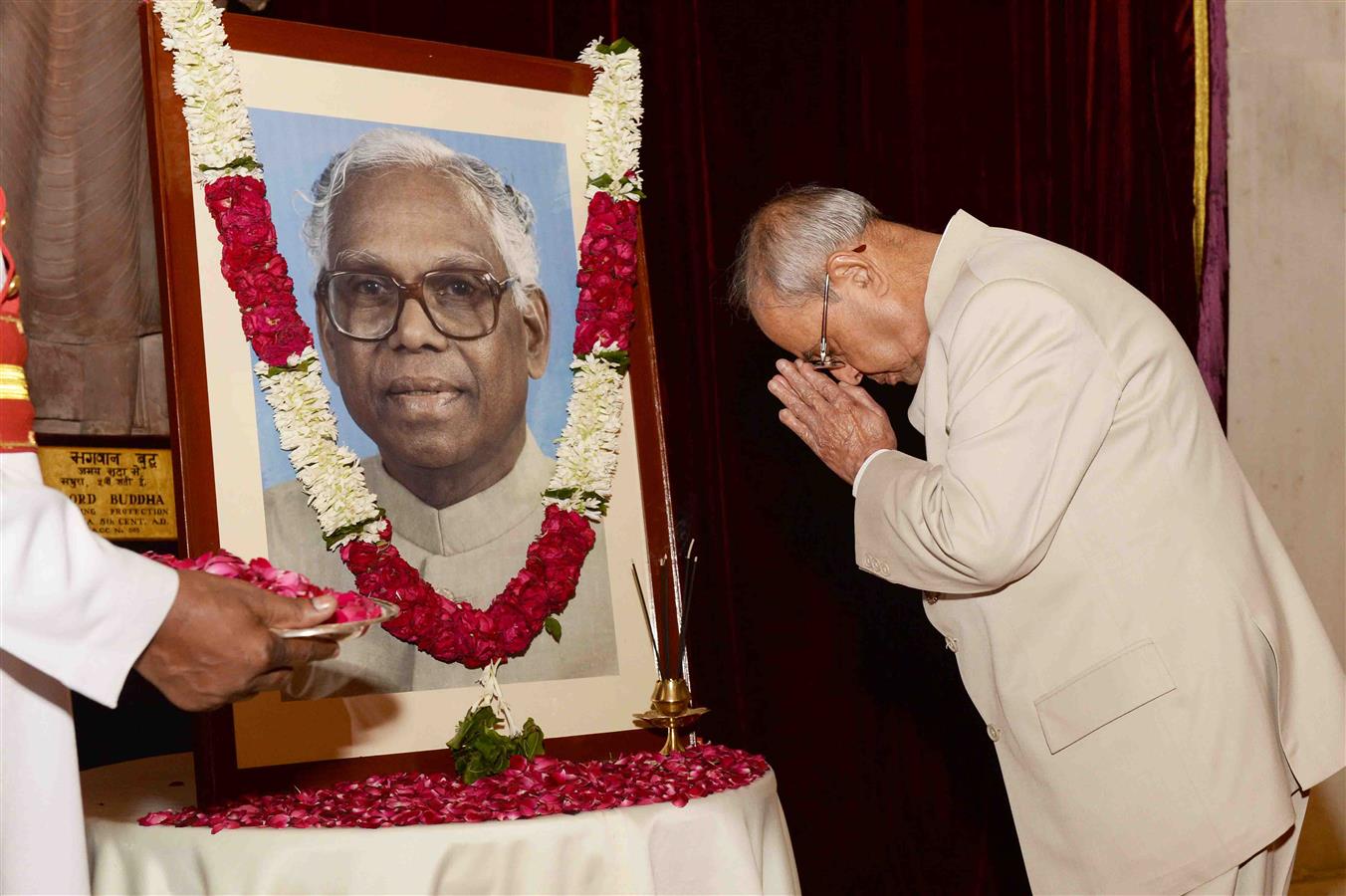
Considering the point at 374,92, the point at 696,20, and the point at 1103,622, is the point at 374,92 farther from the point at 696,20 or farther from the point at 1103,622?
the point at 1103,622

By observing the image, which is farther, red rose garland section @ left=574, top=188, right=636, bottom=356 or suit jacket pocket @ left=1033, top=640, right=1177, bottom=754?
red rose garland section @ left=574, top=188, right=636, bottom=356

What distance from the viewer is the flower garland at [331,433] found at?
2.76 metres

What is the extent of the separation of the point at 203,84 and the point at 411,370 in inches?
29.1

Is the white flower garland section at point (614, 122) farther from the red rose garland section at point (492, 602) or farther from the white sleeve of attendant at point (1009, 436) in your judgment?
the white sleeve of attendant at point (1009, 436)

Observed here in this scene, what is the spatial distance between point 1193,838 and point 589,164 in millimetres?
2066

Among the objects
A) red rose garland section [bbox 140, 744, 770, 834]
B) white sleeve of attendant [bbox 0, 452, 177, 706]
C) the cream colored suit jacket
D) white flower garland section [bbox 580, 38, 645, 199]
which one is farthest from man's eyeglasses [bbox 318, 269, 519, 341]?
white sleeve of attendant [bbox 0, 452, 177, 706]

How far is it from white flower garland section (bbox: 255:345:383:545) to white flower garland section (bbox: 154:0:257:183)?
43 centimetres

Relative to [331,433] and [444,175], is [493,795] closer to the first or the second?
[331,433]

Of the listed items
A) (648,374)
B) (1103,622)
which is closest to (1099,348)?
(1103,622)

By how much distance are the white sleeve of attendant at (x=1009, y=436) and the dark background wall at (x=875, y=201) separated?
1.96 m

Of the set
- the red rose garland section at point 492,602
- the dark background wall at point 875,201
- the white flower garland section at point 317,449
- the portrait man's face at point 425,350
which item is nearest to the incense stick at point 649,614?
the red rose garland section at point 492,602

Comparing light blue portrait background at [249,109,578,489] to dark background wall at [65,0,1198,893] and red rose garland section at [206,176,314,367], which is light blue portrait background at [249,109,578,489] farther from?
dark background wall at [65,0,1198,893]

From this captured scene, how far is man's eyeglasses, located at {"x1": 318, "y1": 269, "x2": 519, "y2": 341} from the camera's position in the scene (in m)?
2.95

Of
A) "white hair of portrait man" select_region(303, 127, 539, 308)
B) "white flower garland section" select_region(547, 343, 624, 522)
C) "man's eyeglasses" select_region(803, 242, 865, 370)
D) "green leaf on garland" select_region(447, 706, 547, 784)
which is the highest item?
"white hair of portrait man" select_region(303, 127, 539, 308)
